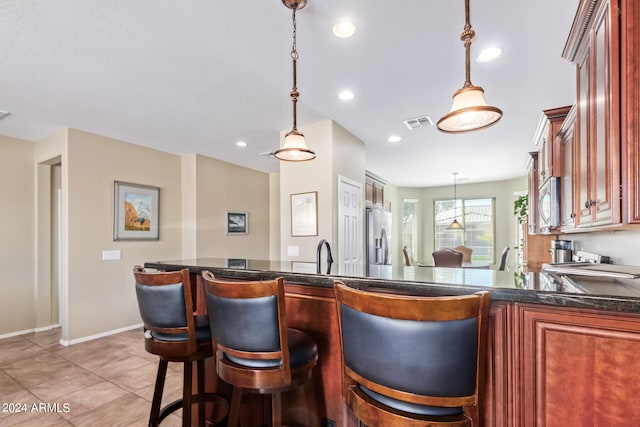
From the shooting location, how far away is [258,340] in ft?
4.09

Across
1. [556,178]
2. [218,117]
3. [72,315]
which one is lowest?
[72,315]

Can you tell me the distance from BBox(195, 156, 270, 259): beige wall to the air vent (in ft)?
11.2

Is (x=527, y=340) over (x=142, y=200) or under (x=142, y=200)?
under

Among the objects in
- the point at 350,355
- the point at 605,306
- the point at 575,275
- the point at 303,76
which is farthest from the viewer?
the point at 303,76

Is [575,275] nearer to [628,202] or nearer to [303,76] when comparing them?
[628,202]

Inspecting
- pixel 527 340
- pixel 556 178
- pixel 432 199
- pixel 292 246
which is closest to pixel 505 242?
pixel 432 199

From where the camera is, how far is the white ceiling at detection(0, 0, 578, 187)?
77.8 inches

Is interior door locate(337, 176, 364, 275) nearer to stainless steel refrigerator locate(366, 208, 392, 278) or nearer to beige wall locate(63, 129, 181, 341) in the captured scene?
stainless steel refrigerator locate(366, 208, 392, 278)

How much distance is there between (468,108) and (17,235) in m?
5.53

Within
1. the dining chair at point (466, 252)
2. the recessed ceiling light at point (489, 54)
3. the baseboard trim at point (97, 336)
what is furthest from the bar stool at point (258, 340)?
the dining chair at point (466, 252)

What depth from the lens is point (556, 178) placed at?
3.04 metres

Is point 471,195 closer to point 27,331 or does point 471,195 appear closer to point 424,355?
point 424,355

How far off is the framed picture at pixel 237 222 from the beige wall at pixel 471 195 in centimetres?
464

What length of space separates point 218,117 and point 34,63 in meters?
1.62
